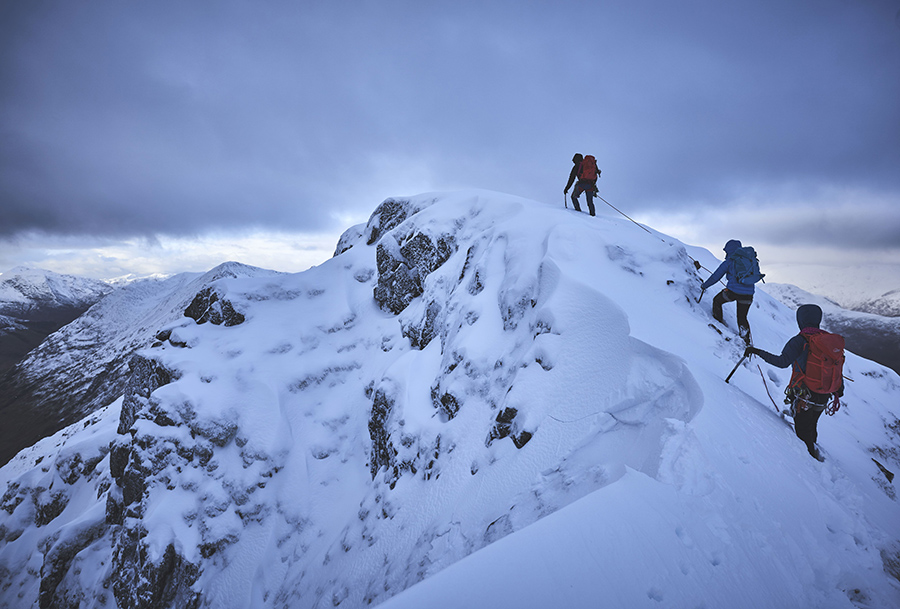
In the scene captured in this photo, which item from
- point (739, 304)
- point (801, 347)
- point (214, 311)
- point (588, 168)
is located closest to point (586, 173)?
point (588, 168)

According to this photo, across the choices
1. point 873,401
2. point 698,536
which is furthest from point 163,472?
point 873,401

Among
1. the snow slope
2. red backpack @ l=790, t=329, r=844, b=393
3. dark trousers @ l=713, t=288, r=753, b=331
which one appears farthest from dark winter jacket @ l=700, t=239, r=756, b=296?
red backpack @ l=790, t=329, r=844, b=393

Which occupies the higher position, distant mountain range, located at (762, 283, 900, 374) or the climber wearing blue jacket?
distant mountain range, located at (762, 283, 900, 374)

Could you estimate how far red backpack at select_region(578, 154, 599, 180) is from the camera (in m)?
14.3

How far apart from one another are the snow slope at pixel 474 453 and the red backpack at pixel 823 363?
3.74ft

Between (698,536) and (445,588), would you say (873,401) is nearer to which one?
(698,536)

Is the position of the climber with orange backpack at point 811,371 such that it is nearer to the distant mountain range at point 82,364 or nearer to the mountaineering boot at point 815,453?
the mountaineering boot at point 815,453

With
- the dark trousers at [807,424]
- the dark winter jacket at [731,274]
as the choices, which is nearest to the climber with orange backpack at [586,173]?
the dark winter jacket at [731,274]

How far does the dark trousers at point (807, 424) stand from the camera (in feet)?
17.9

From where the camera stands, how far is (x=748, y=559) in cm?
375

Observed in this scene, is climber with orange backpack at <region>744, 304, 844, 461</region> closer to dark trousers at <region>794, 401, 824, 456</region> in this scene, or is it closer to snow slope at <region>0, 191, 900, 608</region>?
dark trousers at <region>794, 401, 824, 456</region>

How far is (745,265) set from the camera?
8.62 m

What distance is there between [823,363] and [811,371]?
0.67 ft

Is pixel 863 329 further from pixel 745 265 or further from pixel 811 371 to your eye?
pixel 811 371
